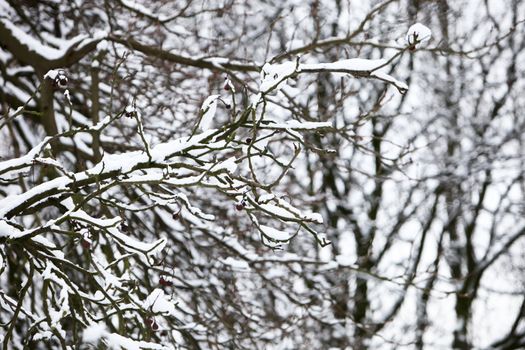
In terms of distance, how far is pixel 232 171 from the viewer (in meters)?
3.01

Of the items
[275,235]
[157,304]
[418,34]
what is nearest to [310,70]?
[418,34]

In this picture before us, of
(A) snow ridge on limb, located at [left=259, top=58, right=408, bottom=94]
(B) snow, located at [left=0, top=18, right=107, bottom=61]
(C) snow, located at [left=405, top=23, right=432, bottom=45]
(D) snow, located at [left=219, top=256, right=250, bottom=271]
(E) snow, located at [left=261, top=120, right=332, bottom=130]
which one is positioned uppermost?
(B) snow, located at [left=0, top=18, right=107, bottom=61]

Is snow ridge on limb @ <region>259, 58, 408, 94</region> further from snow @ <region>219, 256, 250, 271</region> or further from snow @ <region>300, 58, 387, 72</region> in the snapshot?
snow @ <region>219, 256, 250, 271</region>

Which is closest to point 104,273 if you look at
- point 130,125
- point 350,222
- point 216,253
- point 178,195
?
point 178,195

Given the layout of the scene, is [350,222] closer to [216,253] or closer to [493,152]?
[493,152]

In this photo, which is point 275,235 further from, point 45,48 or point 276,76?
point 45,48

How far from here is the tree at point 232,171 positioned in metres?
3.20

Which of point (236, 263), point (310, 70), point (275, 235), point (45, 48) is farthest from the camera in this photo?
point (236, 263)

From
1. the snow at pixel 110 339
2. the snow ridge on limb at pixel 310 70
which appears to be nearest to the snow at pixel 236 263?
the snow at pixel 110 339

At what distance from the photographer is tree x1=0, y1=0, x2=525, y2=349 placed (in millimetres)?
3195

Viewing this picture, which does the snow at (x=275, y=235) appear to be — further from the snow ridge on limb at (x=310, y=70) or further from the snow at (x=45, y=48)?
the snow at (x=45, y=48)

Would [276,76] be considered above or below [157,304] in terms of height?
above

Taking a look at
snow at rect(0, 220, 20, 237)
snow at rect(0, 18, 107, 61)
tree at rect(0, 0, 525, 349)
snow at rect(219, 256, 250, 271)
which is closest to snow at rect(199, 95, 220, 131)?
tree at rect(0, 0, 525, 349)

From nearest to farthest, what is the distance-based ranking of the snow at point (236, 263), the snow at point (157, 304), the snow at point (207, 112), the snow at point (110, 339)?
the snow at point (110, 339)
the snow at point (207, 112)
the snow at point (157, 304)
the snow at point (236, 263)
